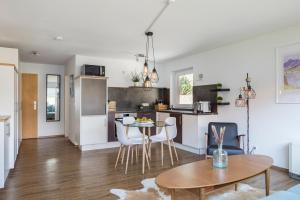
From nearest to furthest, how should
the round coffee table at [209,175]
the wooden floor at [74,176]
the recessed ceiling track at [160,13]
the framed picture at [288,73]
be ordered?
the round coffee table at [209,175] < the recessed ceiling track at [160,13] < the wooden floor at [74,176] < the framed picture at [288,73]

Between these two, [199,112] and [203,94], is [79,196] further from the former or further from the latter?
[203,94]

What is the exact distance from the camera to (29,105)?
266 inches

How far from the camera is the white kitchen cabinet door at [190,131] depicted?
15.6 ft

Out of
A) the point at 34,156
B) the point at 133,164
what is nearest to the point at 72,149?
the point at 34,156

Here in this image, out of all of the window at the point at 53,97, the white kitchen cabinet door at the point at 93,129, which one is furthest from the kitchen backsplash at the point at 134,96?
the window at the point at 53,97

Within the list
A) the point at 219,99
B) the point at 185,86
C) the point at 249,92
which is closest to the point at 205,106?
the point at 219,99

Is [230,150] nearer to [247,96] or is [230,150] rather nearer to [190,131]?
[247,96]

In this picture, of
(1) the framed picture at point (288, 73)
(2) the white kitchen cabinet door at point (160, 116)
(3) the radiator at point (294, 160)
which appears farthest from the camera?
(2) the white kitchen cabinet door at point (160, 116)

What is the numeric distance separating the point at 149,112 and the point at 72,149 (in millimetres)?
2249

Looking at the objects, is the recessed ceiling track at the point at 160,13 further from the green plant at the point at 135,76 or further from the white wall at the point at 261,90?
the green plant at the point at 135,76

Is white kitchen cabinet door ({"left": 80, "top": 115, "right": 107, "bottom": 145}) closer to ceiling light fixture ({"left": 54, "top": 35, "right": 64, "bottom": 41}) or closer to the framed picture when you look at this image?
ceiling light fixture ({"left": 54, "top": 35, "right": 64, "bottom": 41})

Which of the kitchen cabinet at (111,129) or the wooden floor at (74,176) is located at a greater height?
the kitchen cabinet at (111,129)

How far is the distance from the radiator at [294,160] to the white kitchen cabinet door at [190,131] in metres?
1.81

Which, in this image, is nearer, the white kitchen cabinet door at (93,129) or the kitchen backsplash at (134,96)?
the white kitchen cabinet door at (93,129)
